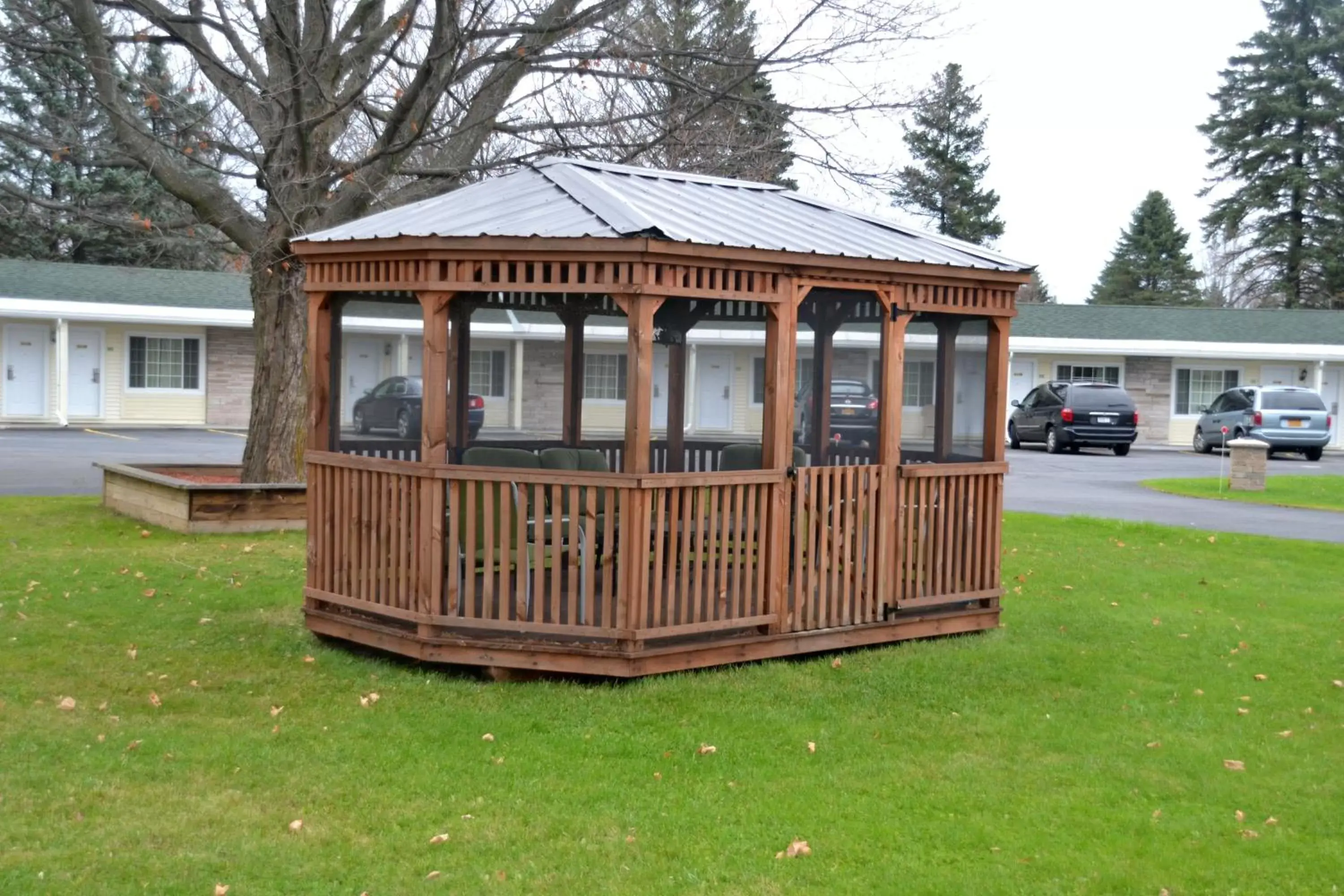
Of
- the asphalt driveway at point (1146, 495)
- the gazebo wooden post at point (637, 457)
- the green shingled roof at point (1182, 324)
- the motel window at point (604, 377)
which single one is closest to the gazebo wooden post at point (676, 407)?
the motel window at point (604, 377)

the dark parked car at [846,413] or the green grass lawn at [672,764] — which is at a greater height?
the dark parked car at [846,413]

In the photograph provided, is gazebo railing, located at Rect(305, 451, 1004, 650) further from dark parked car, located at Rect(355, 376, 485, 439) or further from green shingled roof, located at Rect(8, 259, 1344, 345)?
green shingled roof, located at Rect(8, 259, 1344, 345)

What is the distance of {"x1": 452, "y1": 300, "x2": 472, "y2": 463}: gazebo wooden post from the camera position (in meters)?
10.3

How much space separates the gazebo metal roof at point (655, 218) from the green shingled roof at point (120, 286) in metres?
23.4

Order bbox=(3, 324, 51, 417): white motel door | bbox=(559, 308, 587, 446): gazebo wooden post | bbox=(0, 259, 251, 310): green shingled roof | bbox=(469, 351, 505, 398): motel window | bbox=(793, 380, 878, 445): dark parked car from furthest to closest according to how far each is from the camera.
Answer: bbox=(0, 259, 251, 310): green shingled roof, bbox=(3, 324, 51, 417): white motel door, bbox=(559, 308, 587, 446): gazebo wooden post, bbox=(469, 351, 505, 398): motel window, bbox=(793, 380, 878, 445): dark parked car

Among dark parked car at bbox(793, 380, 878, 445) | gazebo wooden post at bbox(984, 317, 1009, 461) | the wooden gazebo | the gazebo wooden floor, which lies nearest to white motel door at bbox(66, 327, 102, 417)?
the wooden gazebo

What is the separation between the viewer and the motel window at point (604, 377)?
11070mm

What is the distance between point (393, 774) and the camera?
20.1ft

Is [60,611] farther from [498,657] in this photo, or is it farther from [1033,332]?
[1033,332]

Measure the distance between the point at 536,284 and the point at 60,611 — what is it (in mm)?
4426

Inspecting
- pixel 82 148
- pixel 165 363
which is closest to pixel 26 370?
pixel 165 363

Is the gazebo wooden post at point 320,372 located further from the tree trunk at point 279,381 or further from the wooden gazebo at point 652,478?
the tree trunk at point 279,381

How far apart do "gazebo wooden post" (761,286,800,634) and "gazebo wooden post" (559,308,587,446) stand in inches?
115

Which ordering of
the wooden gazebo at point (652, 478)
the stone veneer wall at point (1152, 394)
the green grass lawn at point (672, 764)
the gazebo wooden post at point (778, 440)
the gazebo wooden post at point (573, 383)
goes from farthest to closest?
the stone veneer wall at point (1152, 394), the gazebo wooden post at point (573, 383), the gazebo wooden post at point (778, 440), the wooden gazebo at point (652, 478), the green grass lawn at point (672, 764)
